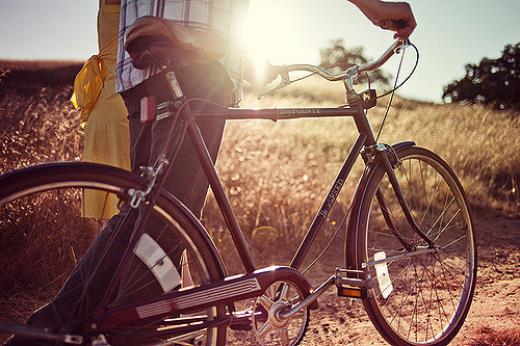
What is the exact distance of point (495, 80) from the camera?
71.1ft

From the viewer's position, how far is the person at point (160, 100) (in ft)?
6.08

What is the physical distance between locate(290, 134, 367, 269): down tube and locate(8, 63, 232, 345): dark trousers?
1.69 ft

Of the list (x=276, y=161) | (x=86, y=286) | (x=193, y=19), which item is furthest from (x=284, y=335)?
(x=276, y=161)

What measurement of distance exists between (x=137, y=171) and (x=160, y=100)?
0.30 m

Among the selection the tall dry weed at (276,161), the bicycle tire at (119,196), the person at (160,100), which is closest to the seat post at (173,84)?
the person at (160,100)

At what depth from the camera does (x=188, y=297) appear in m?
1.89

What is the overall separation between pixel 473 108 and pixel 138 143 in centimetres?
1129

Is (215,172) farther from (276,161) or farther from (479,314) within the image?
(276,161)

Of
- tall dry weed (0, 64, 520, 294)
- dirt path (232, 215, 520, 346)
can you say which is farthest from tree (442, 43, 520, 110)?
dirt path (232, 215, 520, 346)

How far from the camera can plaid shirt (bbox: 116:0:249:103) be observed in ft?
6.63

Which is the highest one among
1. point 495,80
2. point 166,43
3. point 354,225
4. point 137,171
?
point 495,80

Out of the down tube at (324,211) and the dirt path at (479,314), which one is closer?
the down tube at (324,211)

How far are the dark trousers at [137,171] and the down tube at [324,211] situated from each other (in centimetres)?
51

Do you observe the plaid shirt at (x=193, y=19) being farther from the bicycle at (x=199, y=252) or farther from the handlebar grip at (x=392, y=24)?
the handlebar grip at (x=392, y=24)
